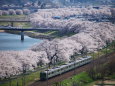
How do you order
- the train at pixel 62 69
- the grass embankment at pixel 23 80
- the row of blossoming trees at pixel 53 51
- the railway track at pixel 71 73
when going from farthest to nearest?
the row of blossoming trees at pixel 53 51
the train at pixel 62 69
the railway track at pixel 71 73
the grass embankment at pixel 23 80

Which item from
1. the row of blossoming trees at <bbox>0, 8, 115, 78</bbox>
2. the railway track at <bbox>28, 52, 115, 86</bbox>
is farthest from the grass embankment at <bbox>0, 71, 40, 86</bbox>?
the row of blossoming trees at <bbox>0, 8, 115, 78</bbox>

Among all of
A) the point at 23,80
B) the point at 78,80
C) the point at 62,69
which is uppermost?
the point at 62,69

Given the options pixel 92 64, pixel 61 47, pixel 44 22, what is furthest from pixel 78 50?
pixel 44 22

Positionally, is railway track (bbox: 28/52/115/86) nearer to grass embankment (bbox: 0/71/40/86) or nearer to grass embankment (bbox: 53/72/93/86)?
grass embankment (bbox: 53/72/93/86)

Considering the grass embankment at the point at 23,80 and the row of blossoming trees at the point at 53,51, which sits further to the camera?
the row of blossoming trees at the point at 53,51

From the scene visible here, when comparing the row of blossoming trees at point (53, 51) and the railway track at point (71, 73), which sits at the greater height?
the row of blossoming trees at point (53, 51)

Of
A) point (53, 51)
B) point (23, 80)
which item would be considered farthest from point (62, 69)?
point (53, 51)

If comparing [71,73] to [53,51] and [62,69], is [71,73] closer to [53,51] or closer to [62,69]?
[62,69]

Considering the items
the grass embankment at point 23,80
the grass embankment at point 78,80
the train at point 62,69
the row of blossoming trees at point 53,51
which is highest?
the row of blossoming trees at point 53,51

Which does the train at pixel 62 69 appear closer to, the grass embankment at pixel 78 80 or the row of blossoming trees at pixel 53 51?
the grass embankment at pixel 78 80

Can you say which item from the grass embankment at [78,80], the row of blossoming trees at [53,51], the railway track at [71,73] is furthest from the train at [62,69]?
the row of blossoming trees at [53,51]

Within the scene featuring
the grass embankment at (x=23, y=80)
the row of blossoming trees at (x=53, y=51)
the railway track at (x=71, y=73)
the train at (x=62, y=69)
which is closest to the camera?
the grass embankment at (x=23, y=80)
